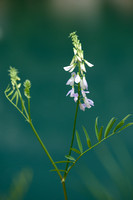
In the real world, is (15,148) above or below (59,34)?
below

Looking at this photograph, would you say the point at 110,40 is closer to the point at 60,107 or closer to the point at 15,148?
the point at 60,107

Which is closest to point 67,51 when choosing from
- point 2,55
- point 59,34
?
point 59,34

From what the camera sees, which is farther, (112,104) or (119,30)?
(119,30)

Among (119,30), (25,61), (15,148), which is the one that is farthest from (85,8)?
(15,148)

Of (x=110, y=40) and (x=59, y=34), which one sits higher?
(x=59, y=34)

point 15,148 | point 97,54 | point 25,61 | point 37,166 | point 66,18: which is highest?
point 66,18

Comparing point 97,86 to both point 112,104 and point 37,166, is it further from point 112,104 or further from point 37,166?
point 37,166
